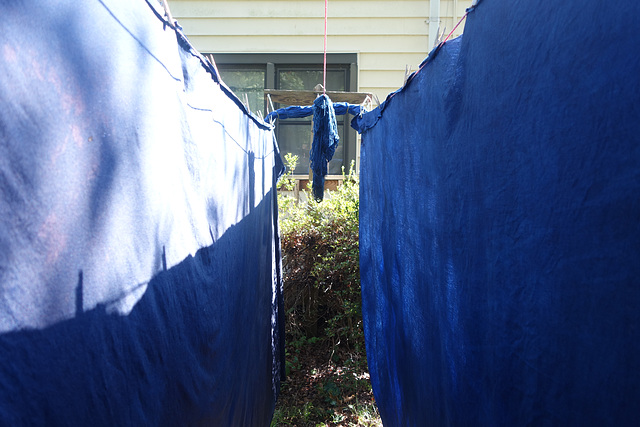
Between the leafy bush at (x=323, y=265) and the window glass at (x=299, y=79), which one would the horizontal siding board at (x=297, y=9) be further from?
the leafy bush at (x=323, y=265)

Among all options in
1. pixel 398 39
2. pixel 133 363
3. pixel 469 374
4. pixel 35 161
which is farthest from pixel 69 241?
pixel 398 39

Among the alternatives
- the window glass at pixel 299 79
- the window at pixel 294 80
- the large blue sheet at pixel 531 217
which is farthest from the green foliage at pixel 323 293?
the large blue sheet at pixel 531 217

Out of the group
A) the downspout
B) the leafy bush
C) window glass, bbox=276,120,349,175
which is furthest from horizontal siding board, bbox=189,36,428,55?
the leafy bush

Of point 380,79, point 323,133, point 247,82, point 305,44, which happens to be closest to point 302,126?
point 247,82

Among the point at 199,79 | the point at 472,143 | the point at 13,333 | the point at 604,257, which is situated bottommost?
the point at 13,333

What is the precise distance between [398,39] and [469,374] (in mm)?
5819

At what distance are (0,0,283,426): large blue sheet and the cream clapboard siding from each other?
4.89m

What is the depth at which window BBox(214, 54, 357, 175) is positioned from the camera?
6297 mm

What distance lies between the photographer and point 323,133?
13.9 feet

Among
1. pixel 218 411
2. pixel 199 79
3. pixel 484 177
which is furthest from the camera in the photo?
pixel 218 411

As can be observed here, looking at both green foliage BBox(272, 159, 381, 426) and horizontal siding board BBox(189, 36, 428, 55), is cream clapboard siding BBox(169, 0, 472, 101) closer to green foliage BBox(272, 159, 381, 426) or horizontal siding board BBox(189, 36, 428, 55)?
horizontal siding board BBox(189, 36, 428, 55)

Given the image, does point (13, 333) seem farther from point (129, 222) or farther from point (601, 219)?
point (601, 219)

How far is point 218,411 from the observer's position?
1739 mm

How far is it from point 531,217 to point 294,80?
5933 millimetres
